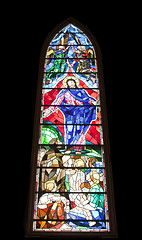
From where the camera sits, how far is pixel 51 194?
3.98 meters

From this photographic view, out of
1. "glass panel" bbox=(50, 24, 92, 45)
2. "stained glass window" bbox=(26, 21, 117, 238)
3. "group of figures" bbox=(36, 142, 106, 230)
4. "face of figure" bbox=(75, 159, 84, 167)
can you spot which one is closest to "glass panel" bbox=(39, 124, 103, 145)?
"stained glass window" bbox=(26, 21, 117, 238)

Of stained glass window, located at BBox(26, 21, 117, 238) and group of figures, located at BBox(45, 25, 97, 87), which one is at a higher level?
group of figures, located at BBox(45, 25, 97, 87)

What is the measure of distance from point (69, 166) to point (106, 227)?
2.94 ft

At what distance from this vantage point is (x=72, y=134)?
14.7 ft

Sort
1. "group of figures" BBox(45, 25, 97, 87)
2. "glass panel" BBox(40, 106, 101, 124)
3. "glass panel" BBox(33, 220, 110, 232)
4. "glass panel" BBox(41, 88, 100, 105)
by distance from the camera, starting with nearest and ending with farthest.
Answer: "glass panel" BBox(33, 220, 110, 232)
"glass panel" BBox(40, 106, 101, 124)
"glass panel" BBox(41, 88, 100, 105)
"group of figures" BBox(45, 25, 97, 87)

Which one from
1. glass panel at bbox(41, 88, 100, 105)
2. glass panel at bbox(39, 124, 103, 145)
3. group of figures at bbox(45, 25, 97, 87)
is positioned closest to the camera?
glass panel at bbox(39, 124, 103, 145)

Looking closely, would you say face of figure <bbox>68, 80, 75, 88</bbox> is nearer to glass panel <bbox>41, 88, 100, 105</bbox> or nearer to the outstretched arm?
glass panel <bbox>41, 88, 100, 105</bbox>

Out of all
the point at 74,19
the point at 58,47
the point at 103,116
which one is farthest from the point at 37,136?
the point at 74,19

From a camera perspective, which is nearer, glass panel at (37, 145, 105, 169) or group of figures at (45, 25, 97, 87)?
glass panel at (37, 145, 105, 169)

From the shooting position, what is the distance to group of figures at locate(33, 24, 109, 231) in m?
3.84

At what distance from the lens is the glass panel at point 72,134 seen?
4402 millimetres

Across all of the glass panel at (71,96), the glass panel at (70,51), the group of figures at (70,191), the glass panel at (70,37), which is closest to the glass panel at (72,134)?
the group of figures at (70,191)

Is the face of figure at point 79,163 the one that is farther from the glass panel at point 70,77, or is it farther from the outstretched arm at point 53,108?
the glass panel at point 70,77
